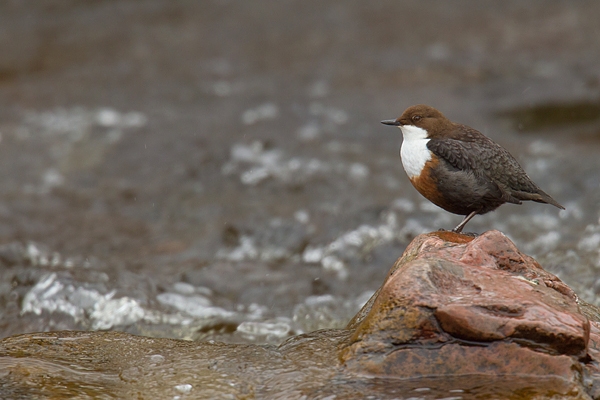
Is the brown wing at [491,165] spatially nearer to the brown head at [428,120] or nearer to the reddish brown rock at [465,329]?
the brown head at [428,120]

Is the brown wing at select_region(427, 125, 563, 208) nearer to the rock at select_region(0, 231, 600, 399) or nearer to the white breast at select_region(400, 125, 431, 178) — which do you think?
the white breast at select_region(400, 125, 431, 178)

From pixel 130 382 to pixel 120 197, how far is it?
15.8ft

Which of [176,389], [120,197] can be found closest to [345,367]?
[176,389]

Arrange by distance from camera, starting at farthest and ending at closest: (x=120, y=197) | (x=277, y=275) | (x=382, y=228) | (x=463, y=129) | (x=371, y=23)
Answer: (x=371, y=23), (x=120, y=197), (x=382, y=228), (x=277, y=275), (x=463, y=129)

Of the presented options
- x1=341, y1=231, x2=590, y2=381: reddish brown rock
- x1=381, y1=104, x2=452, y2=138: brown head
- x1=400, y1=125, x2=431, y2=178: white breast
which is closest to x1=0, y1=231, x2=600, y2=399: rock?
x1=341, y1=231, x2=590, y2=381: reddish brown rock

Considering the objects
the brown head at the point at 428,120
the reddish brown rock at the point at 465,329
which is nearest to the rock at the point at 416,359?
the reddish brown rock at the point at 465,329

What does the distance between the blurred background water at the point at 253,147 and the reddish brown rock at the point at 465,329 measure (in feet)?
5.49

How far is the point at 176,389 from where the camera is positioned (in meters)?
3.28

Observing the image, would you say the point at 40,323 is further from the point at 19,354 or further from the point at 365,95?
the point at 365,95

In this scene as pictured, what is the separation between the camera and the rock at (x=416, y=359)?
3182mm

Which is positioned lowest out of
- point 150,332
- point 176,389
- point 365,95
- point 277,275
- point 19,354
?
point 176,389

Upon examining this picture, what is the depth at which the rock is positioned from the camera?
3.18m

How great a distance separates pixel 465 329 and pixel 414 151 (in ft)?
5.36

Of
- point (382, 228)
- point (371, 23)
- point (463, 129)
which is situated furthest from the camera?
point (371, 23)
